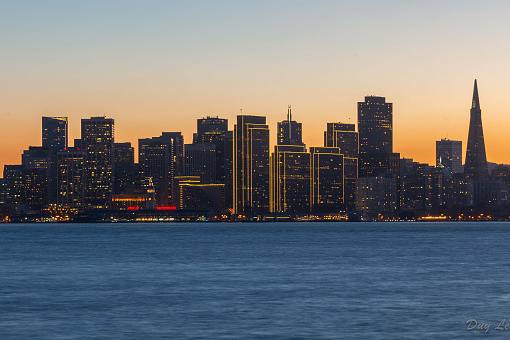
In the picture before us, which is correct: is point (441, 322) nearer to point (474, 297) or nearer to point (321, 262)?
point (474, 297)

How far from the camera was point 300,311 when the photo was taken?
6231 centimetres

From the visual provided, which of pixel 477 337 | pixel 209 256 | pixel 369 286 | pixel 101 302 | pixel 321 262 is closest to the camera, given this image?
pixel 477 337

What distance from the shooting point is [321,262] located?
4638 inches

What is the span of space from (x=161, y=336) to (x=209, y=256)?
81805mm

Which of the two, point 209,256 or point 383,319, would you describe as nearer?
point 383,319

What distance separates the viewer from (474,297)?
70750 millimetres

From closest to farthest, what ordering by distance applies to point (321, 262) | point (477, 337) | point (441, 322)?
point (477, 337)
point (441, 322)
point (321, 262)

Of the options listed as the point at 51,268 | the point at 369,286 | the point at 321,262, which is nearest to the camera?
the point at 369,286

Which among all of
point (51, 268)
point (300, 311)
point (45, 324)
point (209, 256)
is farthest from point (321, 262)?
Answer: point (45, 324)

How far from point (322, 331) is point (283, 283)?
31.5 metres

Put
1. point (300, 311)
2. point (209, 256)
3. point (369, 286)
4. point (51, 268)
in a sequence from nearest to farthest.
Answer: point (300, 311), point (369, 286), point (51, 268), point (209, 256)

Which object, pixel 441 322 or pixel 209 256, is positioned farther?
pixel 209 256

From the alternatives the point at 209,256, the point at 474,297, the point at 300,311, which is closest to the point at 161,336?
the point at 300,311

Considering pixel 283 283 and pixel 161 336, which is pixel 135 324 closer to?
pixel 161 336
